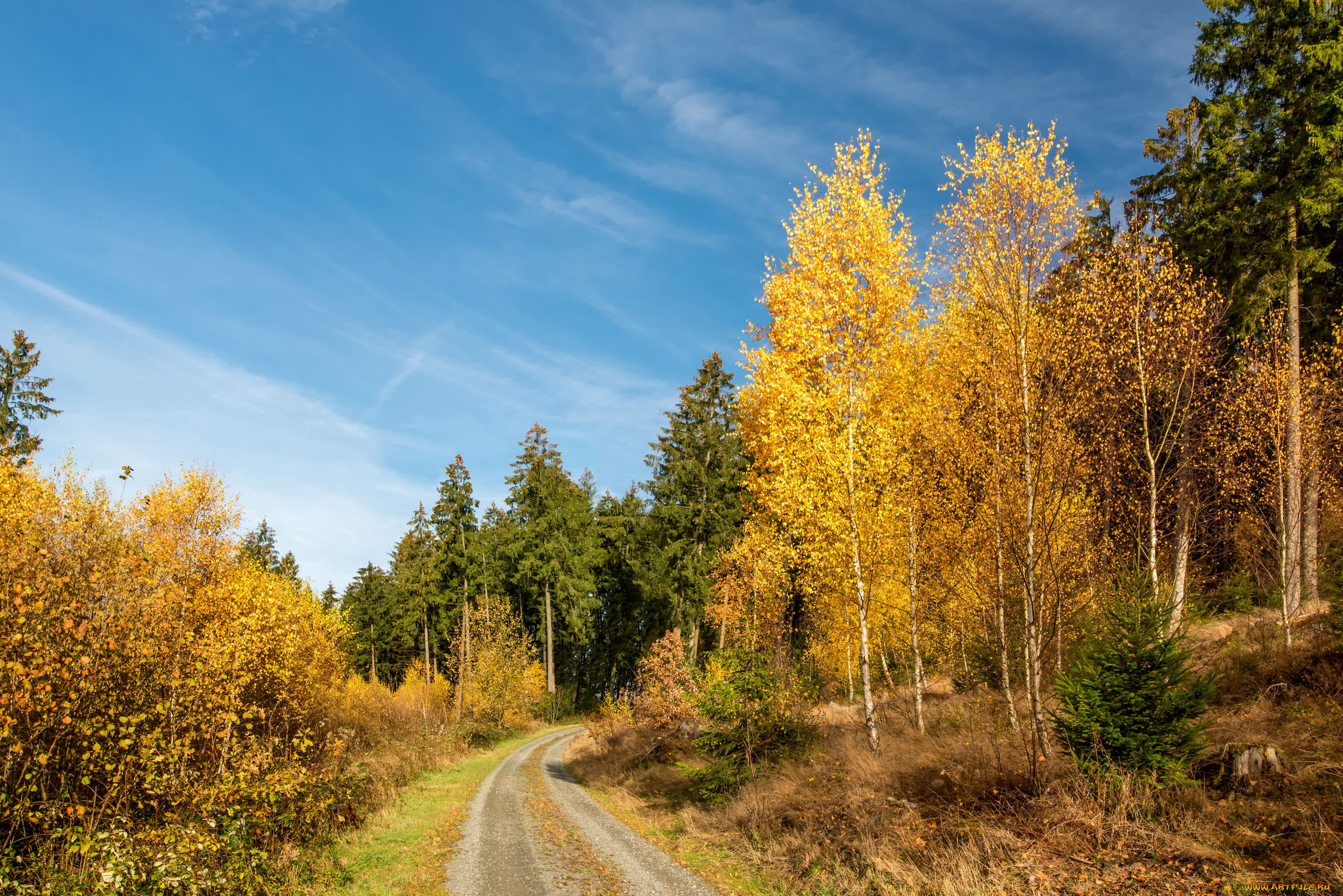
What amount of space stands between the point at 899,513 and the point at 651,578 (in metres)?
28.9

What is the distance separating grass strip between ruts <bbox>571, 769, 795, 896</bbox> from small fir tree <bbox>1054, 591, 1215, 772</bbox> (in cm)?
489

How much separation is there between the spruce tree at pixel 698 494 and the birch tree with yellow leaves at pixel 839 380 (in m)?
22.2

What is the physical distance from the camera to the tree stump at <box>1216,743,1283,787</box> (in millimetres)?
7793

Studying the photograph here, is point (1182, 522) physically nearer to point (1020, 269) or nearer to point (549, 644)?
point (1020, 269)

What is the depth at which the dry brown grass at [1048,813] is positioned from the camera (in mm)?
6773

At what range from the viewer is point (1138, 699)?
800 centimetres

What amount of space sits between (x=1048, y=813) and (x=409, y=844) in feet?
37.2

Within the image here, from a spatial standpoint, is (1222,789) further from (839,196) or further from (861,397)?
(839,196)

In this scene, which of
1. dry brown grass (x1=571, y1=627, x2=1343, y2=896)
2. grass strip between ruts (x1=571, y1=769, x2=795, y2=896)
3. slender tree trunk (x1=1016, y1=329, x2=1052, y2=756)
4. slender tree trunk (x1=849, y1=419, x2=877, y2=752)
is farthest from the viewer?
slender tree trunk (x1=849, y1=419, x2=877, y2=752)

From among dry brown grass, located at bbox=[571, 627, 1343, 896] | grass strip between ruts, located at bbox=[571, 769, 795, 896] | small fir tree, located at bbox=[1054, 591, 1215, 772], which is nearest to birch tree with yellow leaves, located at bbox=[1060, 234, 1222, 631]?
dry brown grass, located at bbox=[571, 627, 1343, 896]

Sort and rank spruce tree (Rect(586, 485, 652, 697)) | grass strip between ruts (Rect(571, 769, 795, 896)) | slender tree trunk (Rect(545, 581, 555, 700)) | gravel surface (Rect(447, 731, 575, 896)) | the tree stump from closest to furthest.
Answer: the tree stump → gravel surface (Rect(447, 731, 575, 896)) → grass strip between ruts (Rect(571, 769, 795, 896)) → slender tree trunk (Rect(545, 581, 555, 700)) → spruce tree (Rect(586, 485, 652, 697))

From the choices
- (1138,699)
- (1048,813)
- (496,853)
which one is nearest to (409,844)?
(496,853)

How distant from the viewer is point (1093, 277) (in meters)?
13.7

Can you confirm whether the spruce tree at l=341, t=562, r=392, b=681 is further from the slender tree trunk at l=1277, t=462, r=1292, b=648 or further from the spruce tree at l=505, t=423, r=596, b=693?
the slender tree trunk at l=1277, t=462, r=1292, b=648
